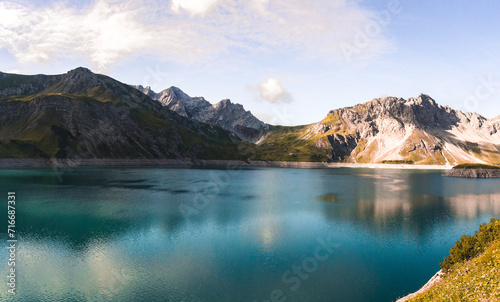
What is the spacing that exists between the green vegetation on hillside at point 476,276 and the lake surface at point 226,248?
8.99 metres

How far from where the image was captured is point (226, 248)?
46.9 meters

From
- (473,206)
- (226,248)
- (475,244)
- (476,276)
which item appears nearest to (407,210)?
(473,206)

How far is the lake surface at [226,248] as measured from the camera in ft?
107

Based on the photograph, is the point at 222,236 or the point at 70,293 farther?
the point at 222,236

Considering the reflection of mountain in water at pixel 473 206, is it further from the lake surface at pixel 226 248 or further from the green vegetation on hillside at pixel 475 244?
the green vegetation on hillside at pixel 475 244

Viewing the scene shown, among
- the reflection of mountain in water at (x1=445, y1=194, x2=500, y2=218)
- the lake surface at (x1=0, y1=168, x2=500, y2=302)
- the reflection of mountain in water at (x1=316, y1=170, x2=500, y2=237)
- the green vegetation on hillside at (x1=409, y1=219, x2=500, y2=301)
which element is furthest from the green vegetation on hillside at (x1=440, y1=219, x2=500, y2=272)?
the reflection of mountain in water at (x1=445, y1=194, x2=500, y2=218)

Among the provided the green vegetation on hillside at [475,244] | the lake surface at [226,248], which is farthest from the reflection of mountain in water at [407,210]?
the green vegetation on hillside at [475,244]

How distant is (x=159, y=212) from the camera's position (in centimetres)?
7306

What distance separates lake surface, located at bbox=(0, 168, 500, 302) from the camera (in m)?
32.6

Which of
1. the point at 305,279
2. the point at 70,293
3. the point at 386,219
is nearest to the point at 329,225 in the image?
the point at 386,219

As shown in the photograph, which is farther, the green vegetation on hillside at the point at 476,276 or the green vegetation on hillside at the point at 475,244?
the green vegetation on hillside at the point at 475,244

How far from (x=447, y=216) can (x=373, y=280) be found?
5142 centimetres

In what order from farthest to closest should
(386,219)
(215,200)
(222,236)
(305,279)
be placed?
(215,200)
(386,219)
(222,236)
(305,279)

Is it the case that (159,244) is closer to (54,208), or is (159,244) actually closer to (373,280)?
(373,280)
